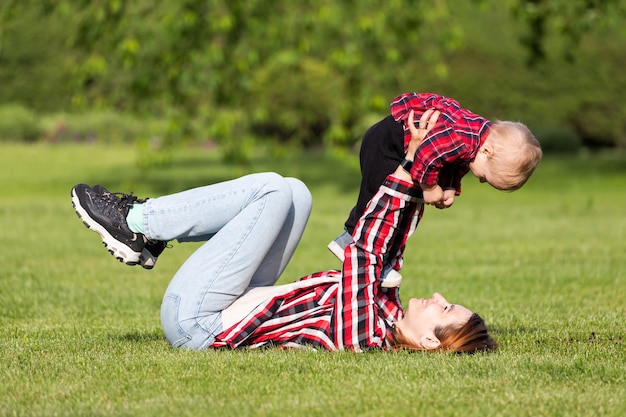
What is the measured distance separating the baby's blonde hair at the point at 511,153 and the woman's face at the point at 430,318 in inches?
26.7

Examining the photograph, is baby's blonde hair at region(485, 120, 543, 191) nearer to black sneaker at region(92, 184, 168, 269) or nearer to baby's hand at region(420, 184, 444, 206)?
baby's hand at region(420, 184, 444, 206)

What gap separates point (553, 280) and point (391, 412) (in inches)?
196

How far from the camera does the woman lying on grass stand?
462 centimetres

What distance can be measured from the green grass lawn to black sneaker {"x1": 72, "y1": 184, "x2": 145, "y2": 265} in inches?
21.0

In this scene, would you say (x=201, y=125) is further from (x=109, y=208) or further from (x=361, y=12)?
(x=109, y=208)

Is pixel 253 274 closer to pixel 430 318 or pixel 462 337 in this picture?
pixel 430 318

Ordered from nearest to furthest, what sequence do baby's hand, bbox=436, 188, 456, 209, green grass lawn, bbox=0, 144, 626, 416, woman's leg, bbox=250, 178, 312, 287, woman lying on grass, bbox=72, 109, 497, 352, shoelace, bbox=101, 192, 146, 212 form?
green grass lawn, bbox=0, 144, 626, 416, woman lying on grass, bbox=72, 109, 497, 352, baby's hand, bbox=436, 188, 456, 209, shoelace, bbox=101, 192, 146, 212, woman's leg, bbox=250, 178, 312, 287

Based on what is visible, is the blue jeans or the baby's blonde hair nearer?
the baby's blonde hair

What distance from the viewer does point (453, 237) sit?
11.8 metres

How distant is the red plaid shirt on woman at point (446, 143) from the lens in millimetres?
4520

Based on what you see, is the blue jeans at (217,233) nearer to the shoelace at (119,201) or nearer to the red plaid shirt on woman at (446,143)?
the shoelace at (119,201)

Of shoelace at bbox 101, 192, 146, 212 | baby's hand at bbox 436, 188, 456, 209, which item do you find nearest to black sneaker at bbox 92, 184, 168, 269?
shoelace at bbox 101, 192, 146, 212

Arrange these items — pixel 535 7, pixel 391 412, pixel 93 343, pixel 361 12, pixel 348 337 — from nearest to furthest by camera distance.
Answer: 1. pixel 391 412
2. pixel 348 337
3. pixel 93 343
4. pixel 361 12
5. pixel 535 7

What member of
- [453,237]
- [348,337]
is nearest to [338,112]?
[453,237]
